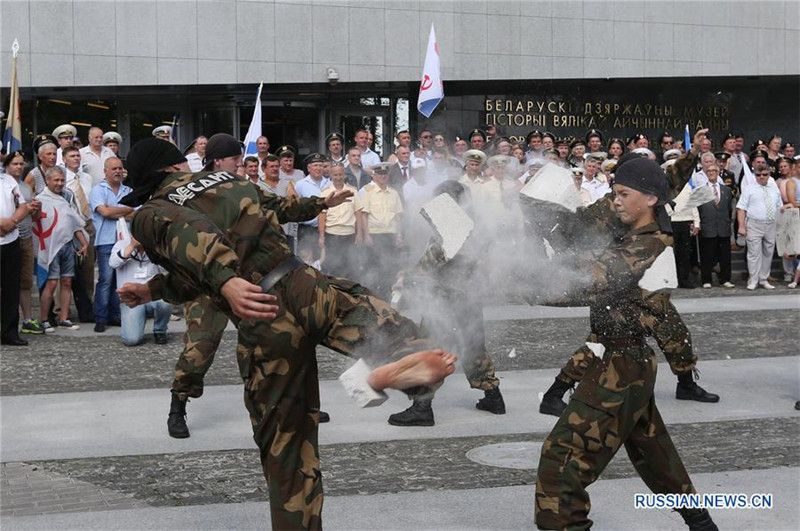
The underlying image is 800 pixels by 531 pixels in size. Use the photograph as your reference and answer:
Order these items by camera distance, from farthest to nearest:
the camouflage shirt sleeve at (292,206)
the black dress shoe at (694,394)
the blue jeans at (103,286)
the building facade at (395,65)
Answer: the building facade at (395,65) < the blue jeans at (103,286) < the black dress shoe at (694,394) < the camouflage shirt sleeve at (292,206)

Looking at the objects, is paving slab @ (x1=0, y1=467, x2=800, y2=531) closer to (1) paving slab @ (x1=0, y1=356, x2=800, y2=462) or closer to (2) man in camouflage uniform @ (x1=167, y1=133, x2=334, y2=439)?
(1) paving slab @ (x1=0, y1=356, x2=800, y2=462)

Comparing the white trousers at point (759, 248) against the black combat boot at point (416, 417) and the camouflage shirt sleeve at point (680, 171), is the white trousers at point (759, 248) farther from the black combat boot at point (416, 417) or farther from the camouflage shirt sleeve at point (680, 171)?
the black combat boot at point (416, 417)

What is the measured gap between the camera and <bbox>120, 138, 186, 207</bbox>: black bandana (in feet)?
14.1

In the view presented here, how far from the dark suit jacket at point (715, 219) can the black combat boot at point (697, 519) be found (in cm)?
1175

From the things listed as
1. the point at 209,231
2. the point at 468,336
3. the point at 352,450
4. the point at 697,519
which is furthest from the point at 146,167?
the point at 468,336

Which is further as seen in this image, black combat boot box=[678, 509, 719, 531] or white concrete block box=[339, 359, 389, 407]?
black combat boot box=[678, 509, 719, 531]

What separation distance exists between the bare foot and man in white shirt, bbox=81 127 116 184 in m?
9.34

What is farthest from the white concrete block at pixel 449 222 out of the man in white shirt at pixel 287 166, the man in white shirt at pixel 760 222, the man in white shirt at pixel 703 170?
the man in white shirt at pixel 760 222

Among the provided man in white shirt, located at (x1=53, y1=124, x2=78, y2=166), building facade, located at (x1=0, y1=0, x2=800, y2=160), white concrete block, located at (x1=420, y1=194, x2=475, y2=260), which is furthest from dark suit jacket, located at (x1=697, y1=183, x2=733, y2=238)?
white concrete block, located at (x1=420, y1=194, x2=475, y2=260)

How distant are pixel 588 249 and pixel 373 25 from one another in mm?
15669

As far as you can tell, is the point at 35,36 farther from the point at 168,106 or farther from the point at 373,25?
the point at 373,25

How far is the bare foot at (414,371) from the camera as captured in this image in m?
3.81

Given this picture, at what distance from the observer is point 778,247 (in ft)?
52.1

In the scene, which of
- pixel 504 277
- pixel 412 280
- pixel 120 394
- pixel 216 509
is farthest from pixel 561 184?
pixel 120 394
